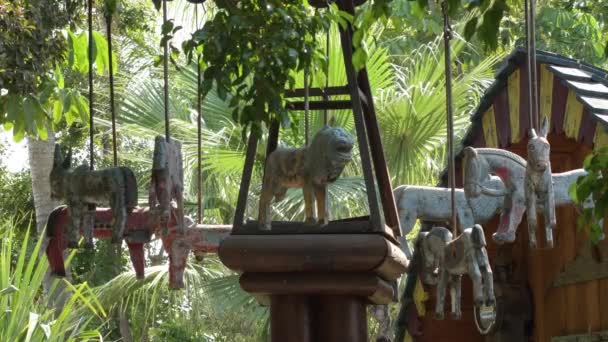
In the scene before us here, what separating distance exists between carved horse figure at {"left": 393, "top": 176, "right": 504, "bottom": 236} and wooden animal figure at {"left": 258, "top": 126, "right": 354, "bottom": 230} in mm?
1187

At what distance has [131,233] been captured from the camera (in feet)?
15.3

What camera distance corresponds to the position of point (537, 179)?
4.30 m

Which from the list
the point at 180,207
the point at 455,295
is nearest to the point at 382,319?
the point at 455,295

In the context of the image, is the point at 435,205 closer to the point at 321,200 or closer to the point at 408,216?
the point at 408,216

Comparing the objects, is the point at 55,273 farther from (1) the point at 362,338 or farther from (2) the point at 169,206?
(1) the point at 362,338

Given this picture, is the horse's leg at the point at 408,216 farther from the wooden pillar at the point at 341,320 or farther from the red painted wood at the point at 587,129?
the wooden pillar at the point at 341,320

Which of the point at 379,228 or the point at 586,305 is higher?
the point at 379,228

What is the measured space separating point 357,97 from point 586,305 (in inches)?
118

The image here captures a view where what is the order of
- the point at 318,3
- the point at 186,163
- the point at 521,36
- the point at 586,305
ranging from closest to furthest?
the point at 318,3, the point at 586,305, the point at 186,163, the point at 521,36

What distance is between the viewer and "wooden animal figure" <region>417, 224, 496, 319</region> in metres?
4.39

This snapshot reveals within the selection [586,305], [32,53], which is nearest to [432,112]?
[586,305]

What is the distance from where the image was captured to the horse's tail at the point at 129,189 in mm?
4430

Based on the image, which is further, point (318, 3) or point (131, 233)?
point (131, 233)

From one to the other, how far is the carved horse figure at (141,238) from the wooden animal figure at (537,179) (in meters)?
1.09
